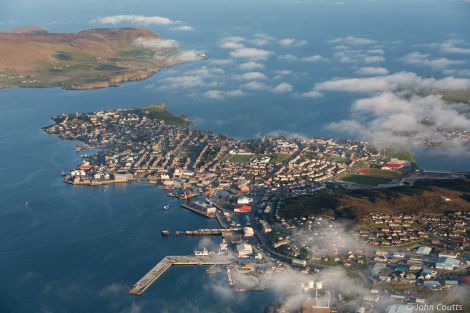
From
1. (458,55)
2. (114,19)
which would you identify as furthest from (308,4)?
(458,55)

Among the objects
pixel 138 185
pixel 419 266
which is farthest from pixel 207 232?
pixel 419 266

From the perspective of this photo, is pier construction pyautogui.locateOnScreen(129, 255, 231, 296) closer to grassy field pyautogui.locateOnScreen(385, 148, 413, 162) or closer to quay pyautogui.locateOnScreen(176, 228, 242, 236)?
quay pyautogui.locateOnScreen(176, 228, 242, 236)

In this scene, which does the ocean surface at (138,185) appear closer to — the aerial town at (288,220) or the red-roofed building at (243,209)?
the aerial town at (288,220)

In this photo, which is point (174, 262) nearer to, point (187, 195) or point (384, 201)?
point (187, 195)

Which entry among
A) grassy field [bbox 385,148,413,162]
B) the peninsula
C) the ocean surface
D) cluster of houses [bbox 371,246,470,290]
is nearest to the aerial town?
A: cluster of houses [bbox 371,246,470,290]

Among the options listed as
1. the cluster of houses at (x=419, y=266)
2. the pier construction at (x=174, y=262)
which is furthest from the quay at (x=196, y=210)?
the cluster of houses at (x=419, y=266)
